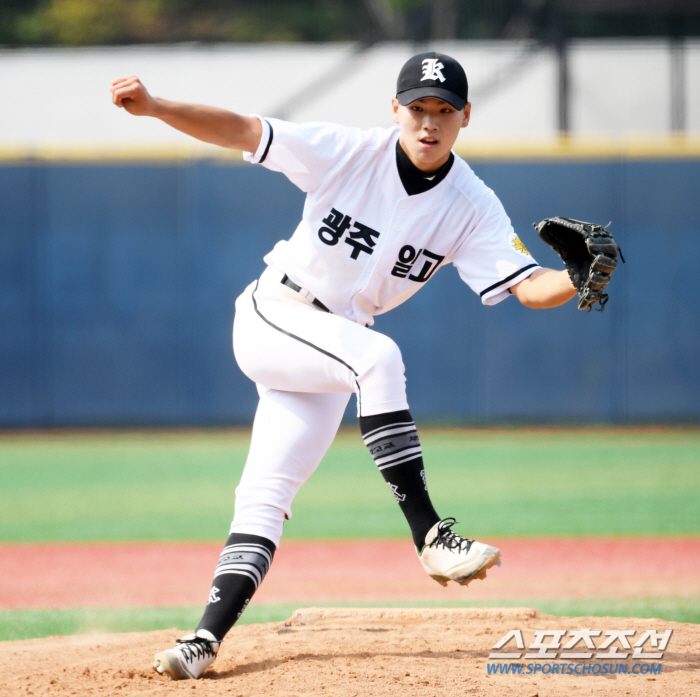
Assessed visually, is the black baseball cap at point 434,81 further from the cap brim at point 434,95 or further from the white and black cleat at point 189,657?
the white and black cleat at point 189,657

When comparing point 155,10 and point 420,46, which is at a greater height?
point 155,10

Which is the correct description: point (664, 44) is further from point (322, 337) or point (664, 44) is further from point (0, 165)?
point (322, 337)

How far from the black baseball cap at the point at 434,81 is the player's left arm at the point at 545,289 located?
21.7 inches

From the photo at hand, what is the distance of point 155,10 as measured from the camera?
925 inches

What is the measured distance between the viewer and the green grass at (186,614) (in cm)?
373

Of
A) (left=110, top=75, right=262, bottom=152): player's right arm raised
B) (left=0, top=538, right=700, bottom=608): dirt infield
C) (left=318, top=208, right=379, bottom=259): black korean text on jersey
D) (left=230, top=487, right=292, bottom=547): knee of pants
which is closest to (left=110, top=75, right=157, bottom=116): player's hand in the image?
(left=110, top=75, right=262, bottom=152): player's right arm raised

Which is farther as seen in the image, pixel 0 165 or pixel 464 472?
pixel 0 165

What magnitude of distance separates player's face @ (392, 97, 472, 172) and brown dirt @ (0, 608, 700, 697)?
1.47m

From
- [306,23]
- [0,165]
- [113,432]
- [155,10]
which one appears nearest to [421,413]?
[113,432]

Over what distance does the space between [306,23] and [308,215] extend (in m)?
20.1

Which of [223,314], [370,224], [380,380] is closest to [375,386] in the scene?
[380,380]

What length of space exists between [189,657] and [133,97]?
151 cm

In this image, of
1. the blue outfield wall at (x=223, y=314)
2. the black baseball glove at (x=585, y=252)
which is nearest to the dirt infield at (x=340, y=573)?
the black baseball glove at (x=585, y=252)

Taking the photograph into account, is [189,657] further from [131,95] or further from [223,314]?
[223,314]
